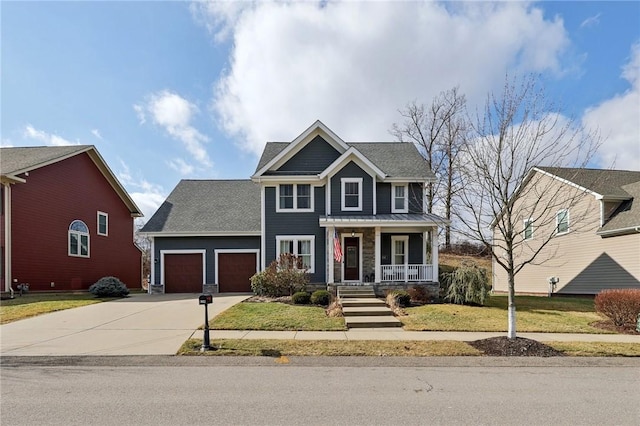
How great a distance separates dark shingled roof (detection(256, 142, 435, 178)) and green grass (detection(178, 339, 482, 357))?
11.5m

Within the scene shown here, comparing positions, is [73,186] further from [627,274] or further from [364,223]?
[627,274]

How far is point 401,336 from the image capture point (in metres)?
10.2

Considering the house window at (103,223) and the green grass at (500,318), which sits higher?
the house window at (103,223)

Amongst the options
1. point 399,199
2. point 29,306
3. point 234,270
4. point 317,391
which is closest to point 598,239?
point 399,199

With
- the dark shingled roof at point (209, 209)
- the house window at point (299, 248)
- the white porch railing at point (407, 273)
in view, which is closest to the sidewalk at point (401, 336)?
the white porch railing at point (407, 273)

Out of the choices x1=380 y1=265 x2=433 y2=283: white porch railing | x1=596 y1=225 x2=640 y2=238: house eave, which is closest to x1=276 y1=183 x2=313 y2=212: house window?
x1=380 y1=265 x2=433 y2=283: white porch railing

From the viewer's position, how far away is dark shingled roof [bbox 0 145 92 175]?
18875 millimetres

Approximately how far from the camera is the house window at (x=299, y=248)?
1905 cm

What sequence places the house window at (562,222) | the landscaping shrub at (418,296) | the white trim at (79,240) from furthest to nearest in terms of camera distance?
1. the white trim at (79,240)
2. the landscaping shrub at (418,296)
3. the house window at (562,222)

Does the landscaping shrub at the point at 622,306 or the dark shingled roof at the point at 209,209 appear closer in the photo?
the landscaping shrub at the point at 622,306

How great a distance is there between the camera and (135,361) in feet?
25.5

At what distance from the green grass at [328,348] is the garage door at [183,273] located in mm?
12390

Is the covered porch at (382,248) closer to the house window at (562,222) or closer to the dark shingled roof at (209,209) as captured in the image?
the house window at (562,222)

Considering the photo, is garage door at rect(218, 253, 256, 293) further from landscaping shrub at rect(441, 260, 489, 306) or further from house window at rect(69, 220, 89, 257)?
landscaping shrub at rect(441, 260, 489, 306)
